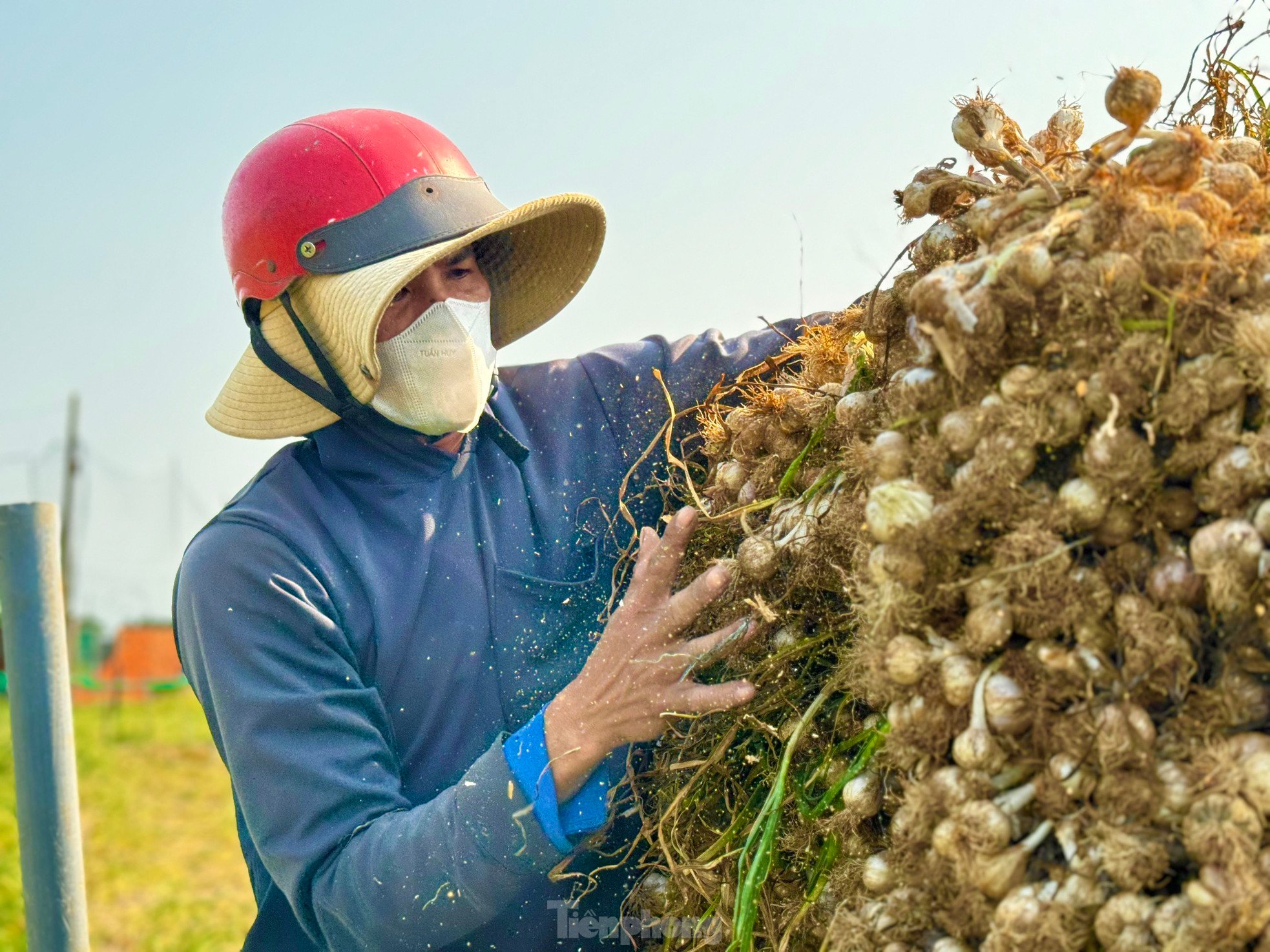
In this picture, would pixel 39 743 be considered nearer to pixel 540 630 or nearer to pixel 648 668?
pixel 540 630

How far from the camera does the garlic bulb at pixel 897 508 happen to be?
111cm

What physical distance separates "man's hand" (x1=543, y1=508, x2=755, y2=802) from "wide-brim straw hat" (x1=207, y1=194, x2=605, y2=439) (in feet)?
1.87

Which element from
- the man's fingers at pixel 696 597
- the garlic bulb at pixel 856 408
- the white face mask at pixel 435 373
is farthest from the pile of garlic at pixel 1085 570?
the white face mask at pixel 435 373

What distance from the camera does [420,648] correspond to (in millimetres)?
1819

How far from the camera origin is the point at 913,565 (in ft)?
3.62

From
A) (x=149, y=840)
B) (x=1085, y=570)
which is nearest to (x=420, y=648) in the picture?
(x=1085, y=570)

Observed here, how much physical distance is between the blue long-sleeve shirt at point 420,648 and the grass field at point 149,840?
4.07 metres

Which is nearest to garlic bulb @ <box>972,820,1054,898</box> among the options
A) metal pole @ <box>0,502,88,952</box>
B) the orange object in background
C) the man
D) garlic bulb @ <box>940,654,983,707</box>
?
garlic bulb @ <box>940,654,983,707</box>

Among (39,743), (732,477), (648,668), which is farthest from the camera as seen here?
(39,743)

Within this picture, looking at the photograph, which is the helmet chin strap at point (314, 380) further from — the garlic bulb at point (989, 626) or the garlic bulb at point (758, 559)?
the garlic bulb at point (989, 626)

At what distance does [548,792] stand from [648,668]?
236mm

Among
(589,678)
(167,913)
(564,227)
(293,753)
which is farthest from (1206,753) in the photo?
(167,913)

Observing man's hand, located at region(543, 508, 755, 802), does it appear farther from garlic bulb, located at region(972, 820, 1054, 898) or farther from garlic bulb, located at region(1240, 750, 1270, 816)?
garlic bulb, located at region(1240, 750, 1270, 816)

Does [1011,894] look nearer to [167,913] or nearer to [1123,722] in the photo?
[1123,722]
